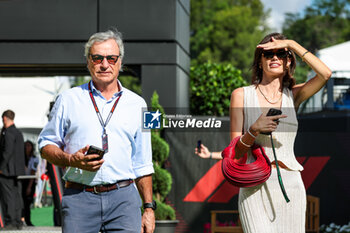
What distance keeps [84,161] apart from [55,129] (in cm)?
39

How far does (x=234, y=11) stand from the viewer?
56.5 m

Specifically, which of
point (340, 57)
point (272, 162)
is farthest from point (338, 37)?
point (272, 162)

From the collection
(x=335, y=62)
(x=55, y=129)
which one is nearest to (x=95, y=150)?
(x=55, y=129)

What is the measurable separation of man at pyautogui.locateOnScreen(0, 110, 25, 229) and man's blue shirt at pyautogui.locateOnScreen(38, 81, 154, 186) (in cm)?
756

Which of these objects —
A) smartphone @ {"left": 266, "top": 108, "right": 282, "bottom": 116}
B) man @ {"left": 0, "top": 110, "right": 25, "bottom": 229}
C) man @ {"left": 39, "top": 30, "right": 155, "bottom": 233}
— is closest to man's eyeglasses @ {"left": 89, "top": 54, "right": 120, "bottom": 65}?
man @ {"left": 39, "top": 30, "right": 155, "bottom": 233}

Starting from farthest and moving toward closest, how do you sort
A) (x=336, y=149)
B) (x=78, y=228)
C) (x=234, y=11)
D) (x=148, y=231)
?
(x=234, y=11)
(x=336, y=149)
(x=148, y=231)
(x=78, y=228)

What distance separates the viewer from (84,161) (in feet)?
12.3

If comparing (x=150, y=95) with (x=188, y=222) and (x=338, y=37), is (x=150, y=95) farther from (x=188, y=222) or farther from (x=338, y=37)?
(x=338, y=37)

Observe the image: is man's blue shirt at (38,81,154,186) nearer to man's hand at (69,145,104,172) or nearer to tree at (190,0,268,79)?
man's hand at (69,145,104,172)

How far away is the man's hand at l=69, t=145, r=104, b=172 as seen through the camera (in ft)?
12.3

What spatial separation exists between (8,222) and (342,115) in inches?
227

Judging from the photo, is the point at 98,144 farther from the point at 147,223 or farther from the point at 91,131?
the point at 147,223

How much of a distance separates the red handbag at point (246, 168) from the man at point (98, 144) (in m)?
0.60

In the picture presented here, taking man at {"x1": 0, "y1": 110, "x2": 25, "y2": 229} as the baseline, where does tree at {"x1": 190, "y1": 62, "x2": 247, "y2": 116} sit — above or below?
above
